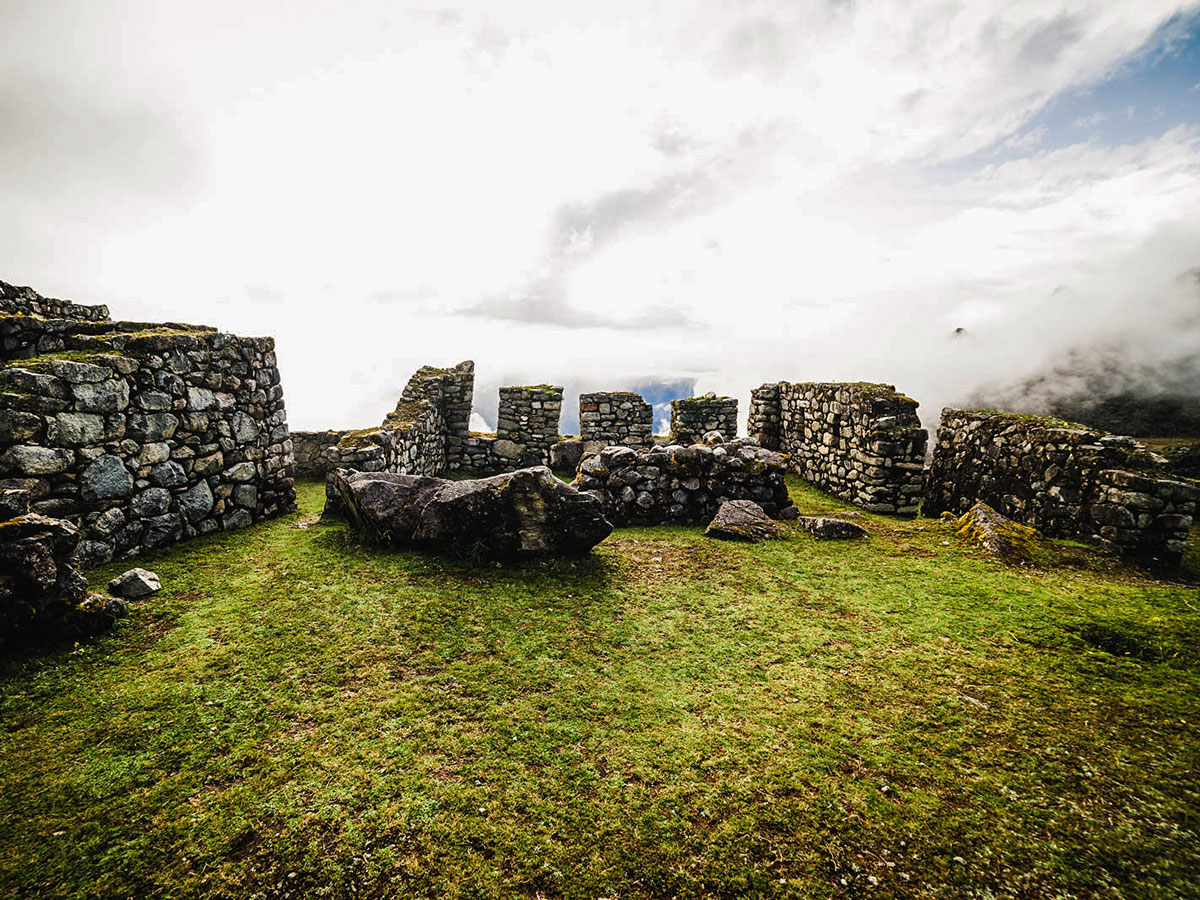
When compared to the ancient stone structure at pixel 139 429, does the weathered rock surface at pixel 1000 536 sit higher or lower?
lower

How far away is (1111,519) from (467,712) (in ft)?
29.0

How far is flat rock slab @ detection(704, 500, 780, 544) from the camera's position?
26.2ft

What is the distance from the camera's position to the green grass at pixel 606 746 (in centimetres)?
241

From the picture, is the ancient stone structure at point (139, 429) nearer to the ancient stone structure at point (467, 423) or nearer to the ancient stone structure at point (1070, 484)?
the ancient stone structure at point (467, 423)

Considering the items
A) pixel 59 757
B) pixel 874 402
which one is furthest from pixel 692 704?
pixel 874 402

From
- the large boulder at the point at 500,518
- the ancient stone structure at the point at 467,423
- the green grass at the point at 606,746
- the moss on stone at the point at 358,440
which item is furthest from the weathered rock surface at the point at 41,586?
the ancient stone structure at the point at 467,423

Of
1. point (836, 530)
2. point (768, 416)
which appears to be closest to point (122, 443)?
point (836, 530)

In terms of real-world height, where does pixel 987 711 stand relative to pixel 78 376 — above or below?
below

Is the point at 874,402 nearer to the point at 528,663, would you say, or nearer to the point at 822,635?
the point at 822,635

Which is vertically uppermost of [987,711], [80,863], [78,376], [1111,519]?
[78,376]

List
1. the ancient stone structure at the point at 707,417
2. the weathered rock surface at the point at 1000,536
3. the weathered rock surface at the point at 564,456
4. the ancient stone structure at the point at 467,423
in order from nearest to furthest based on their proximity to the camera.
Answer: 1. the weathered rock surface at the point at 1000,536
2. the ancient stone structure at the point at 467,423
3. the weathered rock surface at the point at 564,456
4. the ancient stone structure at the point at 707,417

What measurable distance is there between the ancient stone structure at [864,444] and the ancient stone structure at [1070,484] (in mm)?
1135

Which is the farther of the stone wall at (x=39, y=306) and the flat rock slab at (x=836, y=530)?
the stone wall at (x=39, y=306)

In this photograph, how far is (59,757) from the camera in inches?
118
